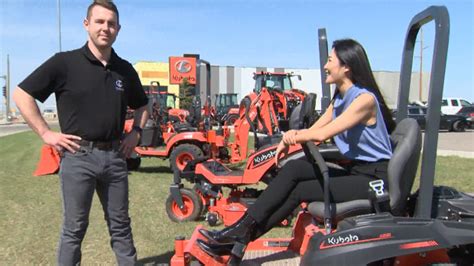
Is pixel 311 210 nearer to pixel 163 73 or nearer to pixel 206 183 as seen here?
pixel 206 183

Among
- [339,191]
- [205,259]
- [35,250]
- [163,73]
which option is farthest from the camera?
[163,73]

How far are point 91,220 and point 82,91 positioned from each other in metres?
3.09

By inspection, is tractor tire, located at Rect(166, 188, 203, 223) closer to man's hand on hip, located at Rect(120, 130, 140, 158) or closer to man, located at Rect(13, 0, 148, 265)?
man's hand on hip, located at Rect(120, 130, 140, 158)

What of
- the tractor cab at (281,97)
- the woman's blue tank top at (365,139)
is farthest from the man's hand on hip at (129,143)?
the tractor cab at (281,97)

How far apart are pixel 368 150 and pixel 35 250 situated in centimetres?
335

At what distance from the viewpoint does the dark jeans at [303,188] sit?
3.16 metres

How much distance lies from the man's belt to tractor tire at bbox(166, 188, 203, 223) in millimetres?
2616

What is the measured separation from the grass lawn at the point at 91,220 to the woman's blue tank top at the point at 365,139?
2135 millimetres

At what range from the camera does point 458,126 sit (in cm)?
2459

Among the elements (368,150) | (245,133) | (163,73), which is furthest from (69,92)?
(163,73)

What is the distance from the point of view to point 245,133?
32.4 feet

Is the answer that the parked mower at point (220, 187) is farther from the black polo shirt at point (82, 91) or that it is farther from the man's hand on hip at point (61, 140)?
the man's hand on hip at point (61, 140)

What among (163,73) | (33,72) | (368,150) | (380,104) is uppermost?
(163,73)

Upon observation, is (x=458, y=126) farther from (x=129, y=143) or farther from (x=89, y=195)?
(x=89, y=195)
